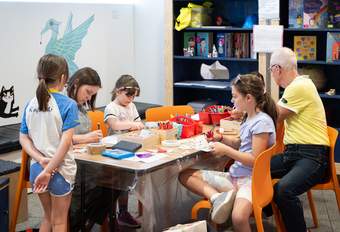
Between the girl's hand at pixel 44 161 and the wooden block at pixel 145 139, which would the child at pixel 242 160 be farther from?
the girl's hand at pixel 44 161

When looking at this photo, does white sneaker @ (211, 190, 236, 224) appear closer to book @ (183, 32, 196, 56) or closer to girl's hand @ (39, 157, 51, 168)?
girl's hand @ (39, 157, 51, 168)

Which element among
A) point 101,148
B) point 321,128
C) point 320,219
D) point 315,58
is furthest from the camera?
point 315,58

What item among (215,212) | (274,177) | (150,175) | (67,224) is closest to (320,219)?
(274,177)

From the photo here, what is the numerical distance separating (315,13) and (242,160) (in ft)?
7.48

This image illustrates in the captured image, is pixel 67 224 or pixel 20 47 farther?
pixel 20 47

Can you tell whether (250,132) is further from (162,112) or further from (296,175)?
(162,112)

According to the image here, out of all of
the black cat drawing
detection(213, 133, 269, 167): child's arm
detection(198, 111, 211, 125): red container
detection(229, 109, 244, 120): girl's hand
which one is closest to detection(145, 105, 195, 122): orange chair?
detection(198, 111, 211, 125): red container

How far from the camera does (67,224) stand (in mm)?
2926

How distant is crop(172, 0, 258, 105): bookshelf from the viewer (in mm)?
5246

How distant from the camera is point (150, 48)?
5754 mm

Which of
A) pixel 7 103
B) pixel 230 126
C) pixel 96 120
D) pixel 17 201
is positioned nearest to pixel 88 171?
pixel 17 201

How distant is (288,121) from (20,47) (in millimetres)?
2370

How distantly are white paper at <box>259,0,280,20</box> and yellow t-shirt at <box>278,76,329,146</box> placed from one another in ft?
5.61

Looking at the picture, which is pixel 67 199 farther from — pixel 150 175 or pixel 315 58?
pixel 315 58
